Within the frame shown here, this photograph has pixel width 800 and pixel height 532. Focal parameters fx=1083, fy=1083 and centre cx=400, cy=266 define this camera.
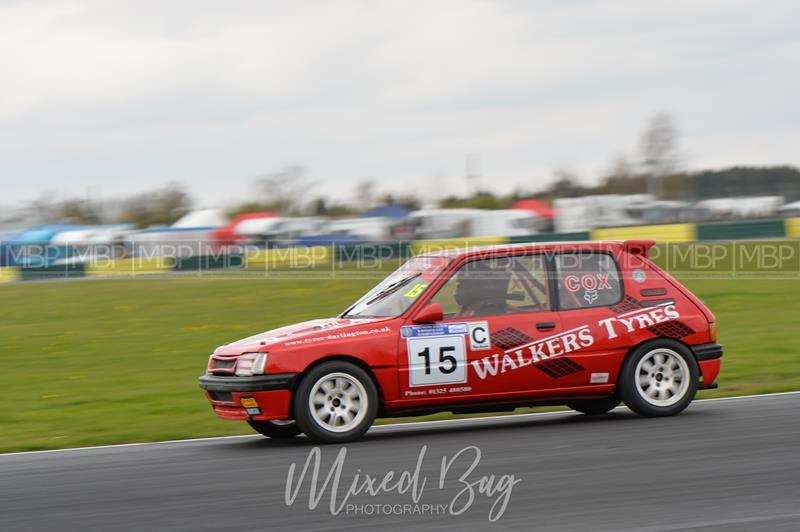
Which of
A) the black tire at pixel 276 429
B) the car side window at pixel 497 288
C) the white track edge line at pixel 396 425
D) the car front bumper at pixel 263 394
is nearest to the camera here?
the car front bumper at pixel 263 394

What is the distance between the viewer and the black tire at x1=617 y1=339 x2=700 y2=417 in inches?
351

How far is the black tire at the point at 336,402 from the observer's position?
27.0ft

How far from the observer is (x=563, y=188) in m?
56.6

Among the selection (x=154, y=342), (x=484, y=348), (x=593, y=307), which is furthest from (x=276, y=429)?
(x=154, y=342)

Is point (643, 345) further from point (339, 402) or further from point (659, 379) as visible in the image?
point (339, 402)

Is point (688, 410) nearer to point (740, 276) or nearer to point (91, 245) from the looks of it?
point (740, 276)

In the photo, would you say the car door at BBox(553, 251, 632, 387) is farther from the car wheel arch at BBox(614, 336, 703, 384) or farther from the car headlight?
the car headlight

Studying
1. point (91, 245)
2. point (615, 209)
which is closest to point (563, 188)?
point (615, 209)

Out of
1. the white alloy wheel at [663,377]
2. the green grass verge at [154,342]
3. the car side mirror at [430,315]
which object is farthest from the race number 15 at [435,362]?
the green grass verge at [154,342]

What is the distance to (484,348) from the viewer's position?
8.62m

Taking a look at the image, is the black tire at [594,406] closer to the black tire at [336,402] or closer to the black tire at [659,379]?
the black tire at [659,379]

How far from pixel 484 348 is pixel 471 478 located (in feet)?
6.89

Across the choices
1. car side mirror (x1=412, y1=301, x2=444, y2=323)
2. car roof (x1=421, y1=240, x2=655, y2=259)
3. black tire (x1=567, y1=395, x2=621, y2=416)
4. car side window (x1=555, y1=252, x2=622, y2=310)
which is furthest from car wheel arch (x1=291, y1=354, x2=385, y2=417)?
black tire (x1=567, y1=395, x2=621, y2=416)

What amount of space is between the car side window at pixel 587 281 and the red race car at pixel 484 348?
0.01 meters
